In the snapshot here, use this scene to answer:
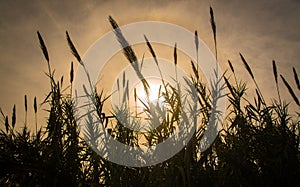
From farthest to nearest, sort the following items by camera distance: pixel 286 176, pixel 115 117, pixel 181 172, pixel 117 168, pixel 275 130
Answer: pixel 115 117, pixel 275 130, pixel 117 168, pixel 286 176, pixel 181 172

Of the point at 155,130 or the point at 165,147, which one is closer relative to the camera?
the point at 165,147

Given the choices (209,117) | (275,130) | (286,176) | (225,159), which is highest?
(209,117)

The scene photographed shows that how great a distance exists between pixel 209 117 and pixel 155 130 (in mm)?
461

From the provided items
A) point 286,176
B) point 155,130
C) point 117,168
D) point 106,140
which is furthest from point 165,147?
point 286,176

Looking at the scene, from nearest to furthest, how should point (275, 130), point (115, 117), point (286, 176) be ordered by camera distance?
point (286, 176) → point (275, 130) → point (115, 117)

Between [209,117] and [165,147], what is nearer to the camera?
[165,147]

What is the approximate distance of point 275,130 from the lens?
2648 millimetres

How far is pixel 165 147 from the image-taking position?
8.16 ft

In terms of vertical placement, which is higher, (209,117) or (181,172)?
(209,117)

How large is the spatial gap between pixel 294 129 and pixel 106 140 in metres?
1.51

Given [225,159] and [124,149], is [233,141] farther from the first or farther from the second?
[124,149]

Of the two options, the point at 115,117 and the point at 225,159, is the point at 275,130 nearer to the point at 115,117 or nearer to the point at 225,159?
the point at 225,159

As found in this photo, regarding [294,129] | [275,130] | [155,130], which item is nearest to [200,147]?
[155,130]

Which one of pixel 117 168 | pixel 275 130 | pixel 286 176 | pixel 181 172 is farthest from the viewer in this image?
pixel 275 130
